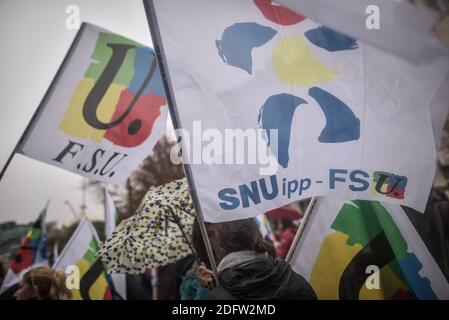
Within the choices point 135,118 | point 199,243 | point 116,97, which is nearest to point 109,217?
point 135,118

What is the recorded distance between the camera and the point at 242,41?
2.21 meters

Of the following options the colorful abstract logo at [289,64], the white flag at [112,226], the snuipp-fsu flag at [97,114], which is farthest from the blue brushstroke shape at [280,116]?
the white flag at [112,226]

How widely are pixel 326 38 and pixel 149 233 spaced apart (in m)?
2.13

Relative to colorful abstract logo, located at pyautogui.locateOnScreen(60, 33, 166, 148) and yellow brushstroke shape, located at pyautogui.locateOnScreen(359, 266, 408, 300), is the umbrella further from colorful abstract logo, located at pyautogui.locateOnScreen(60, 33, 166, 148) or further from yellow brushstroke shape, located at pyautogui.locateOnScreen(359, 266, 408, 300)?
yellow brushstroke shape, located at pyautogui.locateOnScreen(359, 266, 408, 300)

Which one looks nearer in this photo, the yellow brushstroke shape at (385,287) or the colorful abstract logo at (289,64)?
the colorful abstract logo at (289,64)

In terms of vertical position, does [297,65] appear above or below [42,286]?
above

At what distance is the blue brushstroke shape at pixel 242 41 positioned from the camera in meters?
2.17

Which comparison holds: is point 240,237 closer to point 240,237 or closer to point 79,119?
point 240,237

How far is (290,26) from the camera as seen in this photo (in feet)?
7.39

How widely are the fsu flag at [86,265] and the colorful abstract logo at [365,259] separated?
2.84m

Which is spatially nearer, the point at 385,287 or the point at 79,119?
the point at 385,287

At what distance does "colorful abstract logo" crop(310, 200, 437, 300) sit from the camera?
2443 mm
